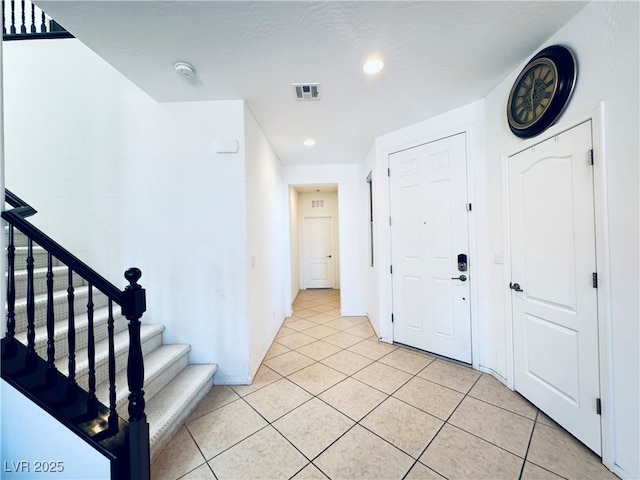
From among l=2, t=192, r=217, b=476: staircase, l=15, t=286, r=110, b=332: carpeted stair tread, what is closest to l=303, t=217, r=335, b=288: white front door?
l=2, t=192, r=217, b=476: staircase

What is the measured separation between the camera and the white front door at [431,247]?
8.13ft

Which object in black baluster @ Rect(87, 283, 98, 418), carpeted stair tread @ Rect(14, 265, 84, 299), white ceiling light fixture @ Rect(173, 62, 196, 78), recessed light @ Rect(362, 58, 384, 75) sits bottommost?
black baluster @ Rect(87, 283, 98, 418)

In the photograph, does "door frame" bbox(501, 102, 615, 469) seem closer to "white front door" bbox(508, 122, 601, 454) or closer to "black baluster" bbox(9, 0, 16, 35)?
"white front door" bbox(508, 122, 601, 454)

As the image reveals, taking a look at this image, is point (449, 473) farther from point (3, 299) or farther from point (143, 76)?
point (143, 76)

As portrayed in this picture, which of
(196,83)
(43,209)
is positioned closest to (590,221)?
(196,83)

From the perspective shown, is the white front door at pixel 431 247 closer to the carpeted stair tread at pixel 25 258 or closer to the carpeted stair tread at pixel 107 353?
the carpeted stair tread at pixel 107 353

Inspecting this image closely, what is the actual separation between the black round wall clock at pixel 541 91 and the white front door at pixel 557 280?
0.54 feet

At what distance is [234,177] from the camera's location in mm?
2217

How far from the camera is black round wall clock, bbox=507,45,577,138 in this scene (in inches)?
60.0

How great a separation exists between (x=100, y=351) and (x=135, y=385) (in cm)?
73

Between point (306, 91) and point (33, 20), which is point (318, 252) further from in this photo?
point (33, 20)

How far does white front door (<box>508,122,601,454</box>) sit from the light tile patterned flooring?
0.23 m

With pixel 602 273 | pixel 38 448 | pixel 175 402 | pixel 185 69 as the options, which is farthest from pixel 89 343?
pixel 602 273

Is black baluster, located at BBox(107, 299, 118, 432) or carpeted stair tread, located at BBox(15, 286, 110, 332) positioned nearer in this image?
black baluster, located at BBox(107, 299, 118, 432)
